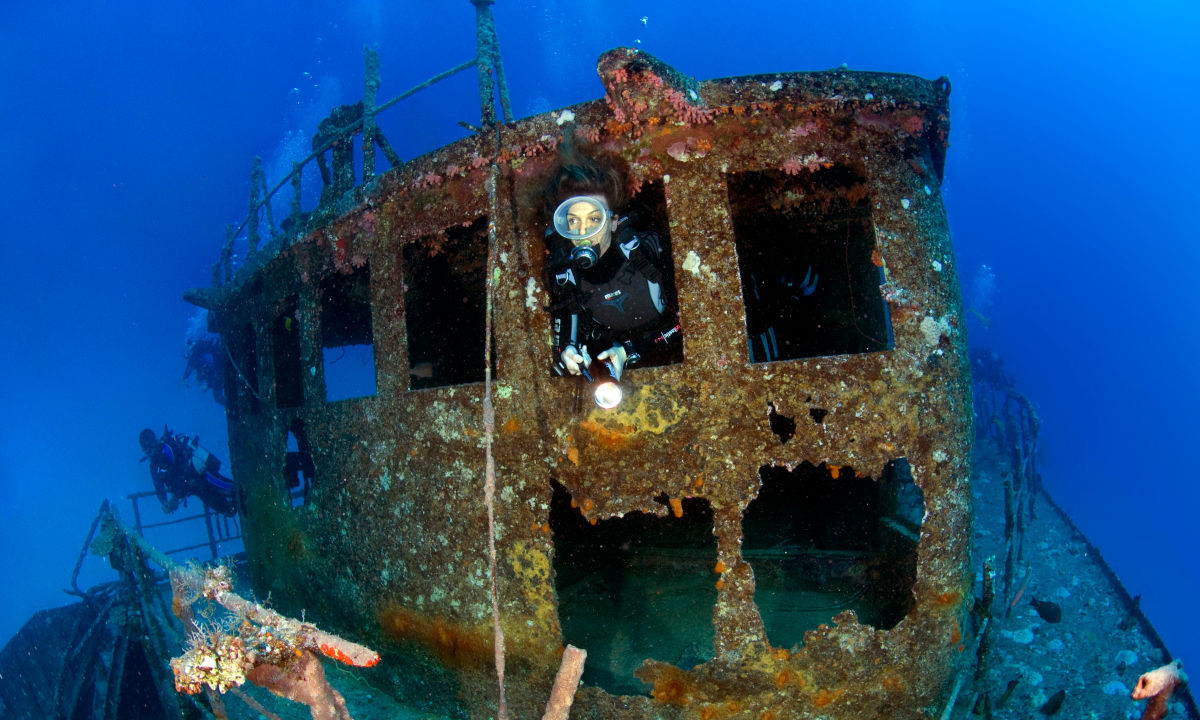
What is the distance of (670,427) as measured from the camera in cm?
308

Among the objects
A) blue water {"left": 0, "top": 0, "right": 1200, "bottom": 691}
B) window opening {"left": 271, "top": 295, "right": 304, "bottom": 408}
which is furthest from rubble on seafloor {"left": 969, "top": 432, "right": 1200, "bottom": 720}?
blue water {"left": 0, "top": 0, "right": 1200, "bottom": 691}

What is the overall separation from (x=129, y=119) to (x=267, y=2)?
36176 mm

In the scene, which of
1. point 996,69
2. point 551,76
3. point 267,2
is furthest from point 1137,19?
point 267,2

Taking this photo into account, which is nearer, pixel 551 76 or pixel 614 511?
pixel 614 511

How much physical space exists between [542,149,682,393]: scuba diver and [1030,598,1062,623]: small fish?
5.11 metres

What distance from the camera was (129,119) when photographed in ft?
349

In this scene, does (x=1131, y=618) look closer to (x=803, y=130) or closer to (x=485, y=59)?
(x=803, y=130)

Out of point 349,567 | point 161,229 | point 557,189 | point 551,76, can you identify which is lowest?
point 349,567

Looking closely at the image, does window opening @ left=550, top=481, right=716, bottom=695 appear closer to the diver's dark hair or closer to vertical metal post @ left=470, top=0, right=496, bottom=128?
the diver's dark hair

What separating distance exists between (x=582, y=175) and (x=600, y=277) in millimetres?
703

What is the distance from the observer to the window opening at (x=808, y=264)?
402 cm

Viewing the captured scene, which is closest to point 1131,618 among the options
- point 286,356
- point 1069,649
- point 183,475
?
point 1069,649

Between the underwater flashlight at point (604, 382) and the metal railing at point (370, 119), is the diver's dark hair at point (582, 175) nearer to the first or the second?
the metal railing at point (370, 119)

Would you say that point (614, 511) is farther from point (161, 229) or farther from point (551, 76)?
point (161, 229)
